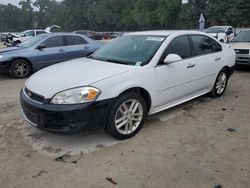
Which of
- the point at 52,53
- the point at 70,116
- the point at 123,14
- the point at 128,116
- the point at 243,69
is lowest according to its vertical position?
the point at 243,69

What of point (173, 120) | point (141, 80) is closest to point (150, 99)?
point (141, 80)

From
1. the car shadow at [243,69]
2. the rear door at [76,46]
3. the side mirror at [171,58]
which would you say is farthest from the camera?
the car shadow at [243,69]

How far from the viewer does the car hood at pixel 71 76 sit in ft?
11.8

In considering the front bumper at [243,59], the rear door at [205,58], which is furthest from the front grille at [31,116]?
the front bumper at [243,59]

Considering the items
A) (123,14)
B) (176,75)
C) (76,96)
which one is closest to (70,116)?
(76,96)

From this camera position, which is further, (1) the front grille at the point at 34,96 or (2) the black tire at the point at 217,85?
(2) the black tire at the point at 217,85

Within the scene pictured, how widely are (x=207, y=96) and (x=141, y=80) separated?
2.63 metres

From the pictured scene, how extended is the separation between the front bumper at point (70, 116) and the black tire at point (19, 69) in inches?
208

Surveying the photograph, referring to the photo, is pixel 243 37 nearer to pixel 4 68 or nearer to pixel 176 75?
pixel 176 75

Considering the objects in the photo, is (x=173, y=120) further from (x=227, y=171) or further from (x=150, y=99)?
(x=227, y=171)

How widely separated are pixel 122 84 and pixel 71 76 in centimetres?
72

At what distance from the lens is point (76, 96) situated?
349cm

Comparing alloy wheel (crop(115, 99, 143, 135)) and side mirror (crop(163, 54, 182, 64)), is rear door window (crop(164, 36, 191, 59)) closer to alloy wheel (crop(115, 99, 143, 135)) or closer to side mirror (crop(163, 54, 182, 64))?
side mirror (crop(163, 54, 182, 64))

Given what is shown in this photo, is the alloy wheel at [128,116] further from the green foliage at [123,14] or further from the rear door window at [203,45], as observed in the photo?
the green foliage at [123,14]
